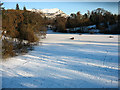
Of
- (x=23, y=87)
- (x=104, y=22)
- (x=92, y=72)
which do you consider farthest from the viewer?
(x=104, y=22)

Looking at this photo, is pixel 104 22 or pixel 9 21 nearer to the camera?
pixel 9 21

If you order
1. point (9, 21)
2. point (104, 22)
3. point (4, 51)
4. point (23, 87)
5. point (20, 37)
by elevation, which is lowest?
point (23, 87)

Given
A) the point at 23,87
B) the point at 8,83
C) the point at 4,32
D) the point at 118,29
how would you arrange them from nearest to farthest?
the point at 23,87
the point at 8,83
the point at 4,32
the point at 118,29

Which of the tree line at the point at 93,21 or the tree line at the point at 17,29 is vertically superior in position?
the tree line at the point at 93,21

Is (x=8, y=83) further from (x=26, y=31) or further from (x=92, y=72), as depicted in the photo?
(x=26, y=31)

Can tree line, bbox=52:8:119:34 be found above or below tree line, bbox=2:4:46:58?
above

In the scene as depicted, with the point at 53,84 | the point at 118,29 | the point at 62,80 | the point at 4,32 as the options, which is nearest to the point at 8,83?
the point at 53,84

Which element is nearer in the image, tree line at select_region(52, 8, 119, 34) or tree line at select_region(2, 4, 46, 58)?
tree line at select_region(2, 4, 46, 58)

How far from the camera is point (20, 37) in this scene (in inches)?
380

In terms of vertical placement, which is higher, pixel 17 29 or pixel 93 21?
pixel 93 21

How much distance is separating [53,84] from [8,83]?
1725mm

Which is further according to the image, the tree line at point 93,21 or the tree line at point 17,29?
the tree line at point 93,21

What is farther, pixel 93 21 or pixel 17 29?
pixel 93 21

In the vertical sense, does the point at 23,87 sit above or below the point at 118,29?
below
